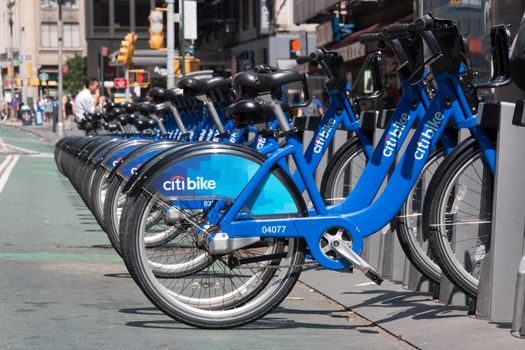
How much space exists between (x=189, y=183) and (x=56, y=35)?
116378 millimetres

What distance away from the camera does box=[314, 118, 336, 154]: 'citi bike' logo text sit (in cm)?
836

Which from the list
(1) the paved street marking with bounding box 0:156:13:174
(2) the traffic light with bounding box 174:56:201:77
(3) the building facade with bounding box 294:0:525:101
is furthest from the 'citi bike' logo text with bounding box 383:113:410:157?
(2) the traffic light with bounding box 174:56:201:77

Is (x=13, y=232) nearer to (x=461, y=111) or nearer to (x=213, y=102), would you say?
(x=213, y=102)

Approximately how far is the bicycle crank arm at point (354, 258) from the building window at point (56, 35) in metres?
115

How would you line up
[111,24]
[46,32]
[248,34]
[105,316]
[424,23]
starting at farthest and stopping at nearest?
[46,32]
[111,24]
[248,34]
[105,316]
[424,23]

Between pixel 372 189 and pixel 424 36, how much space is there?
82 cm

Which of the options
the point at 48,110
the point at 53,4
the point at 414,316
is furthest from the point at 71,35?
the point at 414,316

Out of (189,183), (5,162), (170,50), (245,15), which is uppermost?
(245,15)

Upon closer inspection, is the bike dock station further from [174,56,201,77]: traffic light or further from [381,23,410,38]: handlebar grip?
[174,56,201,77]: traffic light

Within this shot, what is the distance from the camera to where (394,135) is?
675 cm

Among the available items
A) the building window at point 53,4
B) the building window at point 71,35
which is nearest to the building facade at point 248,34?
the building window at point 53,4

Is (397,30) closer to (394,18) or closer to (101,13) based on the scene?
(394,18)

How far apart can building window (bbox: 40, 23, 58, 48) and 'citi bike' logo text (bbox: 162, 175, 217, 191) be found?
4567 inches

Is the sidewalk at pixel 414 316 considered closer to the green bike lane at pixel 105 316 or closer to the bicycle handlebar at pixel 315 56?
the green bike lane at pixel 105 316
